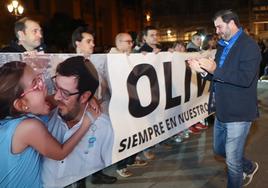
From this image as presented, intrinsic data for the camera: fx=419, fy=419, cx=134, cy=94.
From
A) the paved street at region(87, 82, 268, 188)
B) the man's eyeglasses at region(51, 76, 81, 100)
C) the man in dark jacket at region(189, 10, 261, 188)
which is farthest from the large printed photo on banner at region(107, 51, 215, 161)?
the man in dark jacket at region(189, 10, 261, 188)

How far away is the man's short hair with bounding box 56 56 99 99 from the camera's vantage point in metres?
3.86

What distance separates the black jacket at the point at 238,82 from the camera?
3.89 metres

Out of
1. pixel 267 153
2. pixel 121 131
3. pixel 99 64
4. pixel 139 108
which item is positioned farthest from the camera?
pixel 267 153

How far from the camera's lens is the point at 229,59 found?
4.03m

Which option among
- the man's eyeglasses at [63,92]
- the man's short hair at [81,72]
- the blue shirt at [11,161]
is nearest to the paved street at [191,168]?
the man's short hair at [81,72]

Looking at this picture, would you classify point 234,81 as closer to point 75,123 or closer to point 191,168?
point 75,123

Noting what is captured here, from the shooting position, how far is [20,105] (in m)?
3.39

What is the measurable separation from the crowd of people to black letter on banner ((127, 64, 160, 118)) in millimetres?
500

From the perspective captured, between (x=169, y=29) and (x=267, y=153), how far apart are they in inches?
2155

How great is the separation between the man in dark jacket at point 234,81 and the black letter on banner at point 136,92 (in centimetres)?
102

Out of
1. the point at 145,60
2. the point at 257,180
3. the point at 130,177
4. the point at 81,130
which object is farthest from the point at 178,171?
the point at 81,130

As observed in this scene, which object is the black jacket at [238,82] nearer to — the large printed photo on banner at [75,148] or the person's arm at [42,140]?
the large printed photo on banner at [75,148]

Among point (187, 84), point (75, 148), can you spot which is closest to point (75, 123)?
point (75, 148)

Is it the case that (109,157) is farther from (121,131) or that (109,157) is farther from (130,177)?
(130,177)
